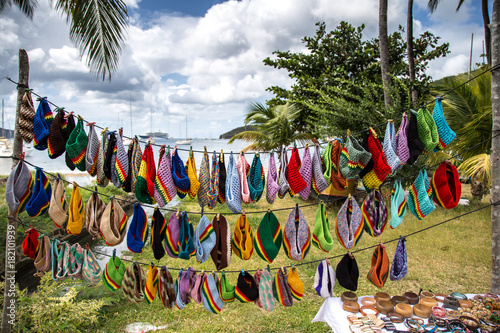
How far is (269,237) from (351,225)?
0.61m

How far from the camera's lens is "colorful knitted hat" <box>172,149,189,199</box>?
6.97ft

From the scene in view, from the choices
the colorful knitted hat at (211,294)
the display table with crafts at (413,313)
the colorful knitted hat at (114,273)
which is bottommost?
the display table with crafts at (413,313)

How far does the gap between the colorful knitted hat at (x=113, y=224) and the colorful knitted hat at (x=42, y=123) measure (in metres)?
0.66

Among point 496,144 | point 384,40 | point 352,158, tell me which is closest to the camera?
point 352,158

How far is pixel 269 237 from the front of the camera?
2.25m

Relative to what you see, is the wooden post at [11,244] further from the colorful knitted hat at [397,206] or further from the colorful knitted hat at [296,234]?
the colorful knitted hat at [397,206]

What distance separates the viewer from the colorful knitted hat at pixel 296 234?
2.22m

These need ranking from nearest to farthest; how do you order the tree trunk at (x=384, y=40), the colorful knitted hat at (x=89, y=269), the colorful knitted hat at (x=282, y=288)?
the colorful knitted hat at (x=282, y=288) → the colorful knitted hat at (x=89, y=269) → the tree trunk at (x=384, y=40)

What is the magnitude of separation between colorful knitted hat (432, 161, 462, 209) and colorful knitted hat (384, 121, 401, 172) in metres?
0.39

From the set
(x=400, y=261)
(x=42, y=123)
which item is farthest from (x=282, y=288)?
(x=42, y=123)

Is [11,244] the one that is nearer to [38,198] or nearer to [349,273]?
[38,198]

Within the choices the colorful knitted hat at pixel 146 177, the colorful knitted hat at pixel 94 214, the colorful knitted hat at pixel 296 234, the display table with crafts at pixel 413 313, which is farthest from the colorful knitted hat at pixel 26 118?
the display table with crafts at pixel 413 313

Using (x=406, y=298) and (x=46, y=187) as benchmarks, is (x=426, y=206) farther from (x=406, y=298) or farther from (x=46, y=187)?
(x=46, y=187)

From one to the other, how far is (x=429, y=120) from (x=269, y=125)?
6574 millimetres
